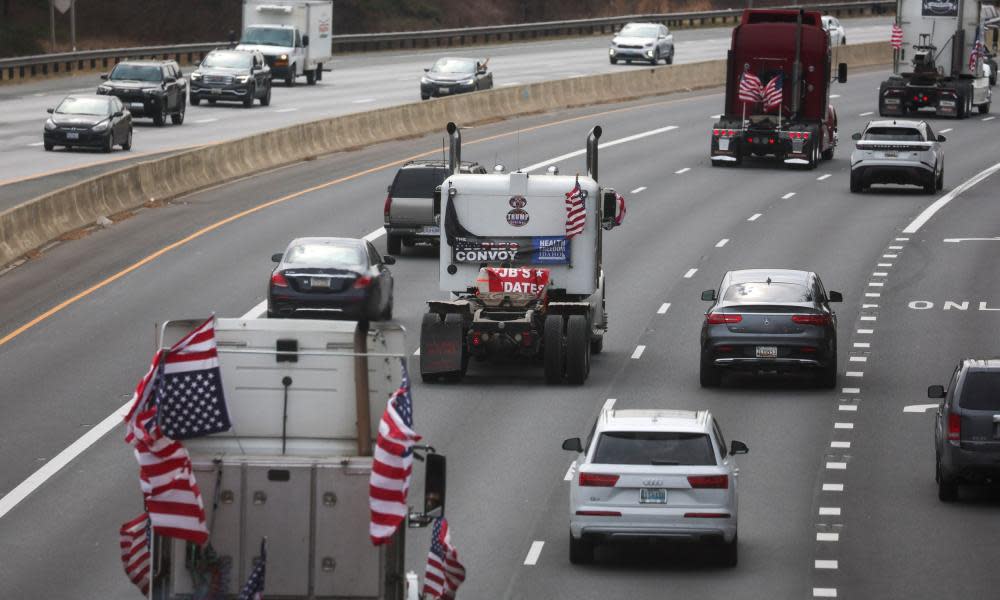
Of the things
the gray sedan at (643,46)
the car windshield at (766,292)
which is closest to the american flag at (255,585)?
the car windshield at (766,292)

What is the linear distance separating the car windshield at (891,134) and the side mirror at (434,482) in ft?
127

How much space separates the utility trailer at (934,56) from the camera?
7012cm

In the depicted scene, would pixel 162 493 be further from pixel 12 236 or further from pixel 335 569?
pixel 12 236

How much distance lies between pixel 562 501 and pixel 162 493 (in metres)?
10.5

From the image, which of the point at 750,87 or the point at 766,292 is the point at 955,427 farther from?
the point at 750,87

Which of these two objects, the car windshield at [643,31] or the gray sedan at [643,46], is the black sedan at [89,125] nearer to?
the gray sedan at [643,46]

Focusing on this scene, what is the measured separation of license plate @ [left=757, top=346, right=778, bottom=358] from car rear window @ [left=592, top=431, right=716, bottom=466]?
10000 mm

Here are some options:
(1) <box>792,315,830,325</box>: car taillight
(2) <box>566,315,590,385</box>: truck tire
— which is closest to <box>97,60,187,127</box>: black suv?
(2) <box>566,315,590,385</box>: truck tire

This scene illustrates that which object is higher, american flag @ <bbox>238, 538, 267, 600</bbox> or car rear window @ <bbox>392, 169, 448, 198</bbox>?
american flag @ <bbox>238, 538, 267, 600</bbox>

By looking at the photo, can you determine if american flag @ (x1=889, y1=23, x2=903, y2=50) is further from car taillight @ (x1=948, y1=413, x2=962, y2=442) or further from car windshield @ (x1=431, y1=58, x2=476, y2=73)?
car taillight @ (x1=948, y1=413, x2=962, y2=442)

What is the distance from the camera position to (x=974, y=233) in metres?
47.0

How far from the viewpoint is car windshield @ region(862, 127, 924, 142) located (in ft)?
169

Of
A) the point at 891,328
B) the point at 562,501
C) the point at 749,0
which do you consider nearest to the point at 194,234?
the point at 891,328

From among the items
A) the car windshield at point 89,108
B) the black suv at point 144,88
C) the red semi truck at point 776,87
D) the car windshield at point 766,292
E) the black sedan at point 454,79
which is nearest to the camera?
the car windshield at point 766,292
